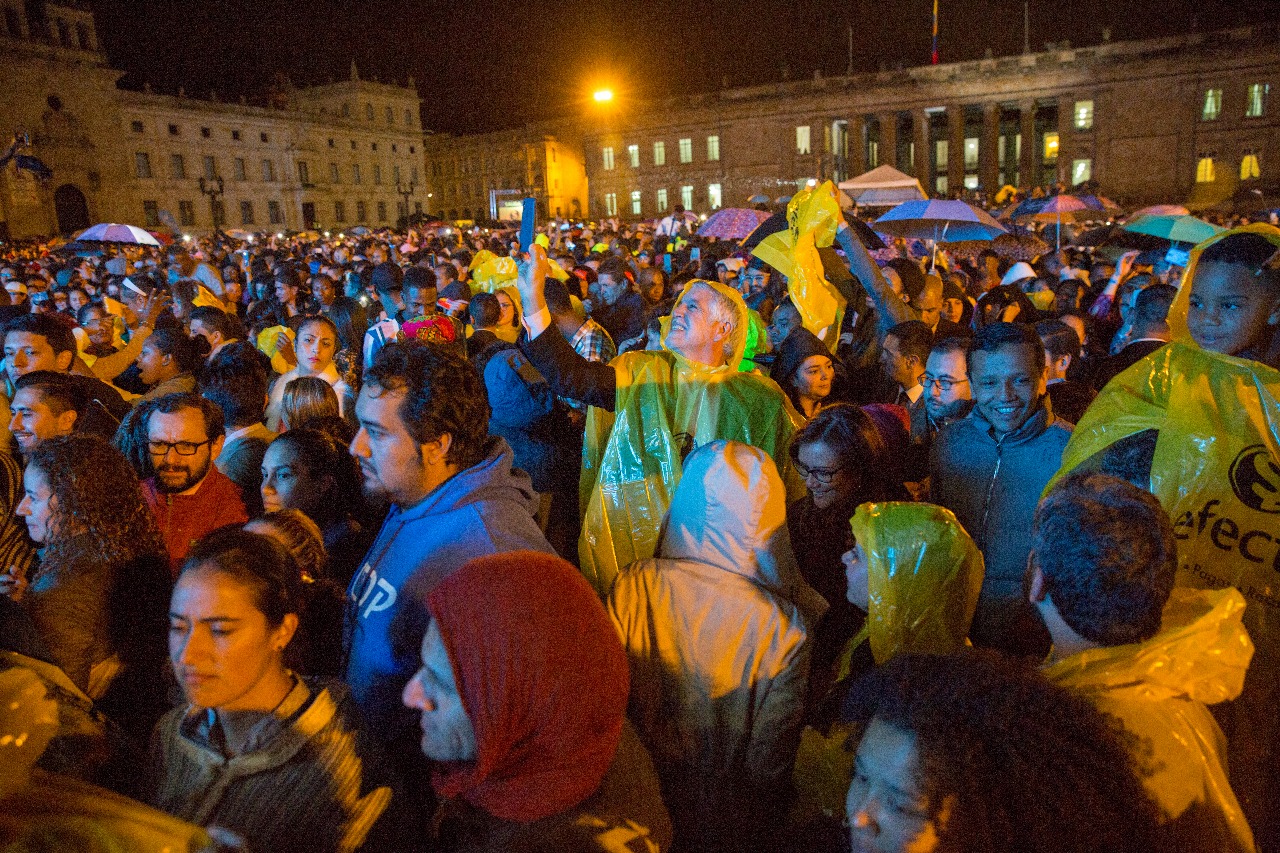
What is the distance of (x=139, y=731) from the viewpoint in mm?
2256

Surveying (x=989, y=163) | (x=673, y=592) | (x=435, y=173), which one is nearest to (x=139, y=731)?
(x=673, y=592)

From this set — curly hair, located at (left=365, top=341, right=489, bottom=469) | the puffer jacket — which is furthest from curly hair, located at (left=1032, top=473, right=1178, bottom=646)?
curly hair, located at (left=365, top=341, right=489, bottom=469)

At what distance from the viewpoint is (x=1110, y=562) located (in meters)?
1.51

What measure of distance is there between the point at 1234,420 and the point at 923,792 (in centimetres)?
151

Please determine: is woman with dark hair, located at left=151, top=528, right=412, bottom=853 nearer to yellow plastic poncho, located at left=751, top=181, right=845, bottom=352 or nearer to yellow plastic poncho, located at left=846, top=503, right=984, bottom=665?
yellow plastic poncho, located at left=846, top=503, right=984, bottom=665

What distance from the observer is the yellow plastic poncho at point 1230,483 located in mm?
1917

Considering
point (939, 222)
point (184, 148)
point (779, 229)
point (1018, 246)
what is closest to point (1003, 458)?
point (779, 229)

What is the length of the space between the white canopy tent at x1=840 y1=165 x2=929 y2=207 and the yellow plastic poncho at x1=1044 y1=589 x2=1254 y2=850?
36.7ft

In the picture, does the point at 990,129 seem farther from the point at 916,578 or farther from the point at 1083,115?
the point at 916,578

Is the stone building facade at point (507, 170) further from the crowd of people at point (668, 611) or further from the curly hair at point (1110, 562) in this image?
the curly hair at point (1110, 562)

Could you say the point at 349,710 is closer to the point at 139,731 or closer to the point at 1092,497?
the point at 139,731

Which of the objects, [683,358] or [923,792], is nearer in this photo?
[923,792]

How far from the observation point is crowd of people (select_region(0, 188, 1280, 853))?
50.6 inches

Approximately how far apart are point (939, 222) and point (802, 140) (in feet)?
168
